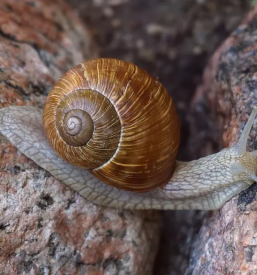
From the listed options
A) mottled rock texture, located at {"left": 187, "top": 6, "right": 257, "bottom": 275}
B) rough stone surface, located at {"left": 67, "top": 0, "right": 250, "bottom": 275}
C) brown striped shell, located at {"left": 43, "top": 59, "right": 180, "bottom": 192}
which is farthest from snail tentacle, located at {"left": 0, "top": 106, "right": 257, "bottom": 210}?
rough stone surface, located at {"left": 67, "top": 0, "right": 250, "bottom": 275}

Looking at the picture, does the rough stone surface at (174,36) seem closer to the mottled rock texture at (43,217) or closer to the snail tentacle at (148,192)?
the snail tentacle at (148,192)

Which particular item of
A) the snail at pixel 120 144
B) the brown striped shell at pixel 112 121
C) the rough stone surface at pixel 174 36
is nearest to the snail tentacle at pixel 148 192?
the snail at pixel 120 144

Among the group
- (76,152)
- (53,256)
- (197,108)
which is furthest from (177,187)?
(197,108)

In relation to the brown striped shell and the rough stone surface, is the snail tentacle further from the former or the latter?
the rough stone surface

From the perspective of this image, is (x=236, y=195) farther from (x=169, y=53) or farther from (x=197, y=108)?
(x=169, y=53)

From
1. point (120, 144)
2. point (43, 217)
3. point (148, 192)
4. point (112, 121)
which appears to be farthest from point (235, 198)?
point (43, 217)
